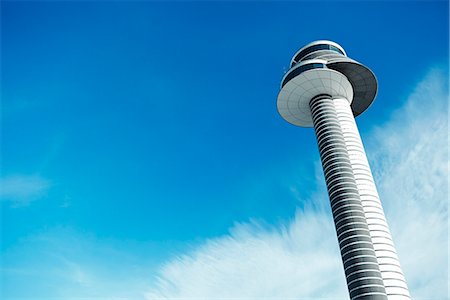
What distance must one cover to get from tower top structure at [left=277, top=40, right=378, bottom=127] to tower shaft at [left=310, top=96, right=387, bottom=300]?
27.3 ft

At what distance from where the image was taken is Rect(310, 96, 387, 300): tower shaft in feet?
228

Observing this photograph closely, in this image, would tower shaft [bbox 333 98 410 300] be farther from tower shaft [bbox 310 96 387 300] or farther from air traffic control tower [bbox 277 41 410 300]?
tower shaft [bbox 310 96 387 300]

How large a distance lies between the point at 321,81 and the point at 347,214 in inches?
1439

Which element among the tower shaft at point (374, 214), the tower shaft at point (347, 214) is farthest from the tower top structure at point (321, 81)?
the tower shaft at point (347, 214)

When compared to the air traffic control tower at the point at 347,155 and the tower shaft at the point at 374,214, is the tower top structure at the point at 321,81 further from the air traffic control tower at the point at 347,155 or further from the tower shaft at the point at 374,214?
the tower shaft at the point at 374,214

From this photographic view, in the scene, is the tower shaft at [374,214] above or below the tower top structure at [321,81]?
below

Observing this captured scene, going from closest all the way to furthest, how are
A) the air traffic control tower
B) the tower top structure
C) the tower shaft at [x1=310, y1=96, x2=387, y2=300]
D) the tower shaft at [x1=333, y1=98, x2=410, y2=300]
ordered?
the tower shaft at [x1=310, y1=96, x2=387, y2=300] → the air traffic control tower → the tower shaft at [x1=333, y1=98, x2=410, y2=300] → the tower top structure

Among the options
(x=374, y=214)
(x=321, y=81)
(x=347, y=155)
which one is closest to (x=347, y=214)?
(x=374, y=214)

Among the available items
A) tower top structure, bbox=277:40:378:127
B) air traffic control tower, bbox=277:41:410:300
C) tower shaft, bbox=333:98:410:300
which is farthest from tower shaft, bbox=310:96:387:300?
tower top structure, bbox=277:40:378:127

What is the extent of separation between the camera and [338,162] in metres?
84.1

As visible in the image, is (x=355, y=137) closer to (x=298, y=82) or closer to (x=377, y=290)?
(x=298, y=82)

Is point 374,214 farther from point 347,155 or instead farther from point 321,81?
point 321,81

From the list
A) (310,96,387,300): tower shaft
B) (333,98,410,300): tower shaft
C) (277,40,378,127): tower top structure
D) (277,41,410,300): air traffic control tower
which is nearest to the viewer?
(310,96,387,300): tower shaft

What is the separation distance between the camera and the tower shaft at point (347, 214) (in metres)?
69.4
